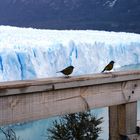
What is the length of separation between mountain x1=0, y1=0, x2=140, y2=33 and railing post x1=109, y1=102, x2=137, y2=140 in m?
44.6

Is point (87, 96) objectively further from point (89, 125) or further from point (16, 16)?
point (16, 16)

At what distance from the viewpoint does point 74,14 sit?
A: 60.7 metres

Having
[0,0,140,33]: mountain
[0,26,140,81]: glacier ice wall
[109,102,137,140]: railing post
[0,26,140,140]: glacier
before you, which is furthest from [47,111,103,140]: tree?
[0,0,140,33]: mountain

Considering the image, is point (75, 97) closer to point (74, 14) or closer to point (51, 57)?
point (51, 57)

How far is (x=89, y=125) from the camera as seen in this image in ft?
11.1

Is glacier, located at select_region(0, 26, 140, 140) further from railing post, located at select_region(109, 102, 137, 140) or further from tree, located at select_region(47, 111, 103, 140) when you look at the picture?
railing post, located at select_region(109, 102, 137, 140)

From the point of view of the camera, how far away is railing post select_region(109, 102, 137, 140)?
2.02m

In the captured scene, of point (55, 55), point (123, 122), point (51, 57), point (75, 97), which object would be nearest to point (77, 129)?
point (123, 122)

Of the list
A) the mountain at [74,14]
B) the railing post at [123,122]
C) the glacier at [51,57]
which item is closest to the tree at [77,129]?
the railing post at [123,122]

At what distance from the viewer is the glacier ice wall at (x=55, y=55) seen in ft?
Result: 37.6

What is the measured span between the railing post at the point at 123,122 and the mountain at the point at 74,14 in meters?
44.6

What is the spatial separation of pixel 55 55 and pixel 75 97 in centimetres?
1162

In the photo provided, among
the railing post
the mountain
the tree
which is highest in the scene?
the mountain

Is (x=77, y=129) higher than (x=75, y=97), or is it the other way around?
(x=75, y=97)
